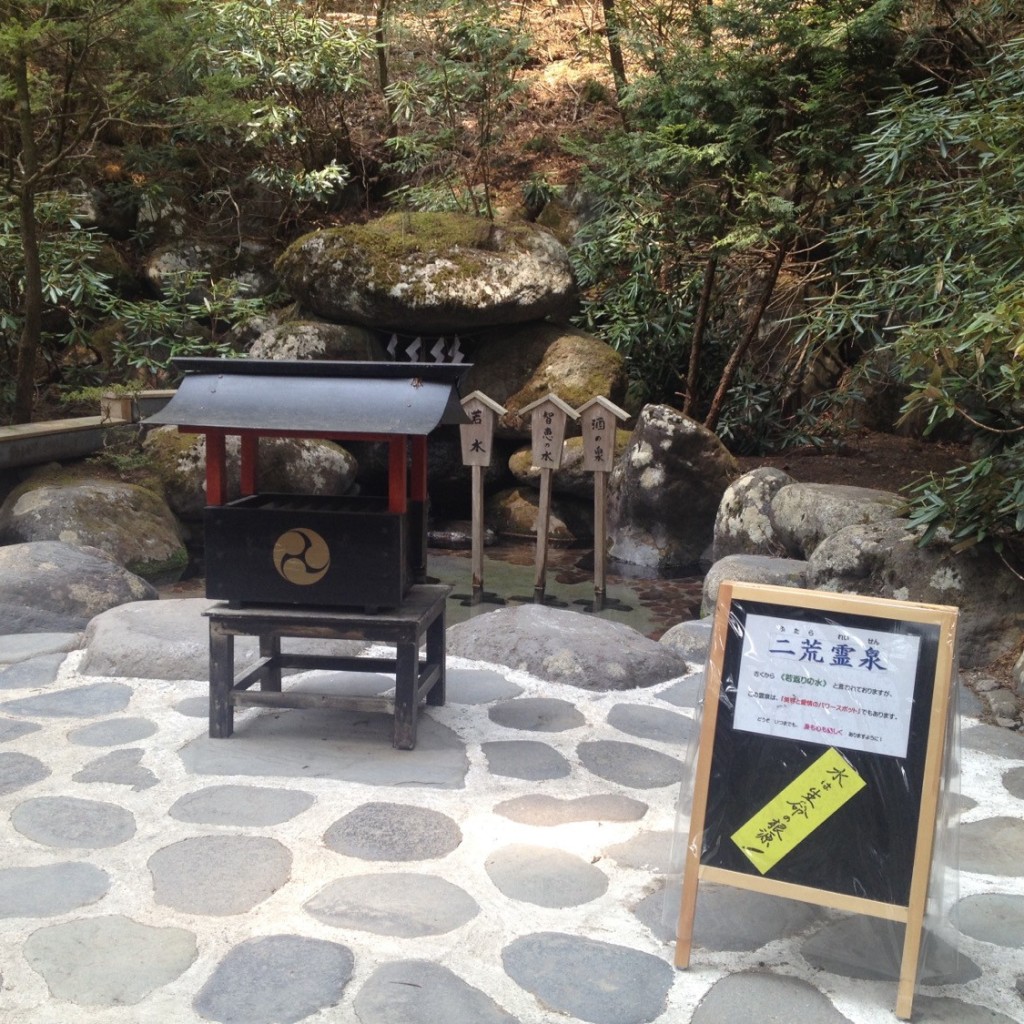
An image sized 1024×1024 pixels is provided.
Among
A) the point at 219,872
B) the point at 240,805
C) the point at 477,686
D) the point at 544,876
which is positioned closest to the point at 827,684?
the point at 544,876

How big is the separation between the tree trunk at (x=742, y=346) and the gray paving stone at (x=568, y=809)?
854 cm

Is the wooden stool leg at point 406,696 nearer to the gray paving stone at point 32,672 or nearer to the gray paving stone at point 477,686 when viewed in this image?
the gray paving stone at point 477,686

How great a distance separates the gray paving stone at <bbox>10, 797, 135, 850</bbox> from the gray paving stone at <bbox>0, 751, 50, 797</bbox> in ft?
0.55

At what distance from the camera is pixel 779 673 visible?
107 inches

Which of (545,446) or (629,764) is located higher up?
(545,446)

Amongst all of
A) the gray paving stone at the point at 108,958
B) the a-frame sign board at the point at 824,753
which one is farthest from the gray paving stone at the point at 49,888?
the a-frame sign board at the point at 824,753

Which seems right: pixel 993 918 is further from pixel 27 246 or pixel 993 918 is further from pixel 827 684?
pixel 27 246

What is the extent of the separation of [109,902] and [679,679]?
3.11 meters

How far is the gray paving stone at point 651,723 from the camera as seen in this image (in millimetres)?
4492

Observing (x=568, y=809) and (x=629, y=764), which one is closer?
(x=568, y=809)

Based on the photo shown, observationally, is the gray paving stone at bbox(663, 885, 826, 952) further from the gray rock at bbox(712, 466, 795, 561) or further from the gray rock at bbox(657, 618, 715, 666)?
the gray rock at bbox(712, 466, 795, 561)

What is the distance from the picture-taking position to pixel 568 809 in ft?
12.1

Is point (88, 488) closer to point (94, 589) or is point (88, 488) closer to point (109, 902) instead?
point (94, 589)

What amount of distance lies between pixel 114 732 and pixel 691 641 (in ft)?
10.4
